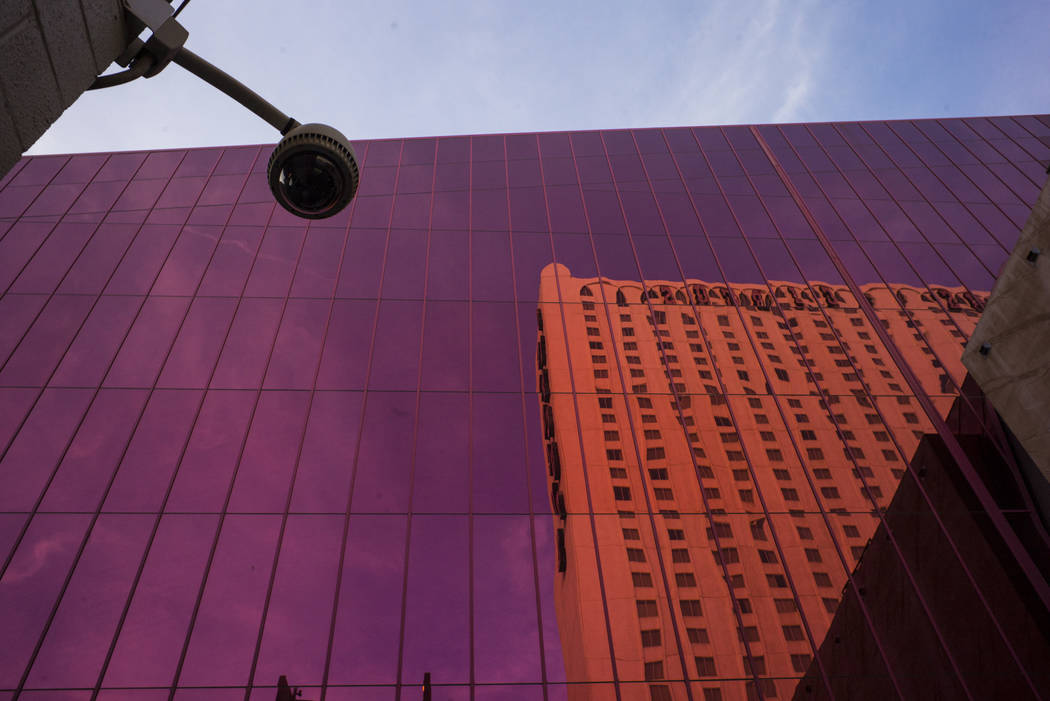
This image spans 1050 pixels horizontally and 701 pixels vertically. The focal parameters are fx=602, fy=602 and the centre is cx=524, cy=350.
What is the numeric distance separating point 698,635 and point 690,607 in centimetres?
42

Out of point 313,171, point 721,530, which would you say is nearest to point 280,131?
point 313,171

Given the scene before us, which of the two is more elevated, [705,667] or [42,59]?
[42,59]

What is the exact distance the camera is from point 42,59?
2432 mm

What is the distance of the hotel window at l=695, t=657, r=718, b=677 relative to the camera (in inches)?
357

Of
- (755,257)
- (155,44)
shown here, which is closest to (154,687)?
(155,44)

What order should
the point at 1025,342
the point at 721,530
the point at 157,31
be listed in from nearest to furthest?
the point at 157,31
the point at 1025,342
the point at 721,530

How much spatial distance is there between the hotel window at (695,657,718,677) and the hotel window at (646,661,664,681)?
55 centimetres

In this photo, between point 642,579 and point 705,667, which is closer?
point 705,667

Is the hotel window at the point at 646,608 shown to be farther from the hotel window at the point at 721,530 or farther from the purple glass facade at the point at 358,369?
the hotel window at the point at 721,530

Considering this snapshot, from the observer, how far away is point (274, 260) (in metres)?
15.3

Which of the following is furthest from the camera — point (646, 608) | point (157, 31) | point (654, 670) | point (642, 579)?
point (642, 579)

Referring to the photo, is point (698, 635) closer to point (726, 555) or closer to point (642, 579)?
→ point (642, 579)

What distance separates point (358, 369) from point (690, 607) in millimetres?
8021

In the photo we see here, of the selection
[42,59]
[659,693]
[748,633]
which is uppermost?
[748,633]
